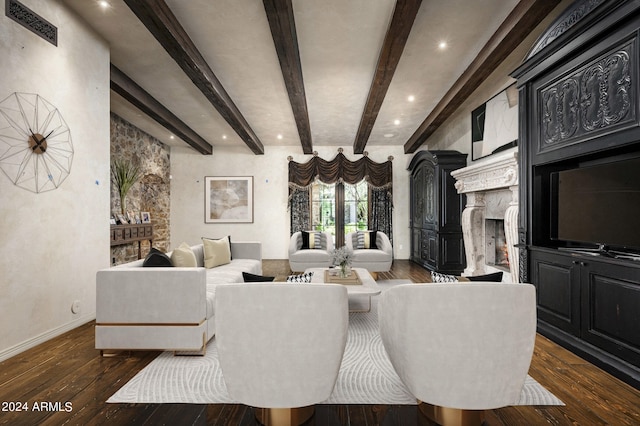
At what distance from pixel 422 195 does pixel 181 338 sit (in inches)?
217

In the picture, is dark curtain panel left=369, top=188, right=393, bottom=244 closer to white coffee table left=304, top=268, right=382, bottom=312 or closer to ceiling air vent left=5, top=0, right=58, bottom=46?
white coffee table left=304, top=268, right=382, bottom=312

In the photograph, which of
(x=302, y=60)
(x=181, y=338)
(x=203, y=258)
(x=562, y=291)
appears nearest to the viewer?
(x=181, y=338)

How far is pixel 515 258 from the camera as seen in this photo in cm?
390

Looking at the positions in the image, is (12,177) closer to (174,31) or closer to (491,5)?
(174,31)

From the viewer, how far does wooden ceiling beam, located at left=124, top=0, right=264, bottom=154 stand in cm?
275

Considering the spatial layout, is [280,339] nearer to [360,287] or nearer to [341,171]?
[360,287]

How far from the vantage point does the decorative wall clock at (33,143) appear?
2.58m

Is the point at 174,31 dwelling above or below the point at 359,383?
above

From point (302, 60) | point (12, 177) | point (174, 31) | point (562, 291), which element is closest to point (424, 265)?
point (562, 291)

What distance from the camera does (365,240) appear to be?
6105mm

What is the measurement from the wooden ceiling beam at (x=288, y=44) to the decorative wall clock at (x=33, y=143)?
2.08 meters

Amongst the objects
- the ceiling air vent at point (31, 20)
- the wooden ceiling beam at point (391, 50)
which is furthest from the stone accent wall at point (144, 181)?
the wooden ceiling beam at point (391, 50)

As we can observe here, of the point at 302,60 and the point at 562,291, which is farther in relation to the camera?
the point at 302,60

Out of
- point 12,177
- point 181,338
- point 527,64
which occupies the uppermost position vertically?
point 527,64
